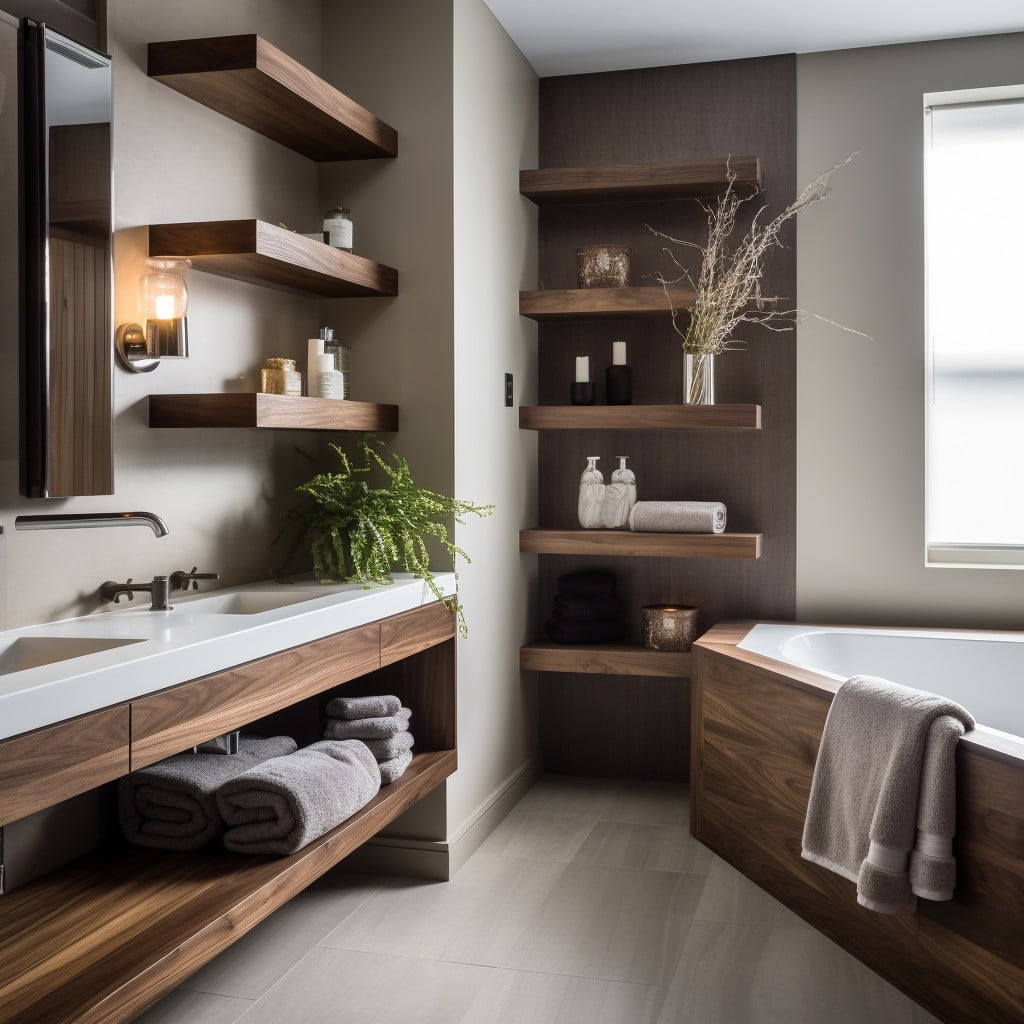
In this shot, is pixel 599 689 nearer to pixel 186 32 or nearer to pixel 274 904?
pixel 274 904

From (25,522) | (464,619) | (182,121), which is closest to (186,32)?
(182,121)

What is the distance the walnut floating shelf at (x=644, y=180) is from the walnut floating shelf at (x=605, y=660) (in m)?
1.55

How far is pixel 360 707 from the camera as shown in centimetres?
272

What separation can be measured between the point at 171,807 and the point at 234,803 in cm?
16

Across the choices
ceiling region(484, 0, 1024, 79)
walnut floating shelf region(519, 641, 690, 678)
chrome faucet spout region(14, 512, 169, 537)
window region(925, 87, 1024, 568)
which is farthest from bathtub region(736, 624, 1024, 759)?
ceiling region(484, 0, 1024, 79)

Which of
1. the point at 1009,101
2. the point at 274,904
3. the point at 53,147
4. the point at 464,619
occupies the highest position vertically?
the point at 1009,101

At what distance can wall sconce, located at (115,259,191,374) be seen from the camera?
2.31m

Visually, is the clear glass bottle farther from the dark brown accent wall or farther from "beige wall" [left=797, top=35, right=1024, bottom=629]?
"beige wall" [left=797, top=35, right=1024, bottom=629]

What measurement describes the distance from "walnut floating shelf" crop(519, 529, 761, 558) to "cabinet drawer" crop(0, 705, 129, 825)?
7.12ft

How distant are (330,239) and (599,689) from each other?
1.91 meters

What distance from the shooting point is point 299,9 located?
9.87 feet

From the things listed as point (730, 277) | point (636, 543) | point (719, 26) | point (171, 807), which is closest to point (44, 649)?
point (171, 807)

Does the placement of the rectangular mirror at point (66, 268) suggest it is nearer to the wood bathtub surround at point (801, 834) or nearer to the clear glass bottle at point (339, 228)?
the clear glass bottle at point (339, 228)

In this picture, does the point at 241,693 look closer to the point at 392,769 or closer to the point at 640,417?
the point at 392,769
